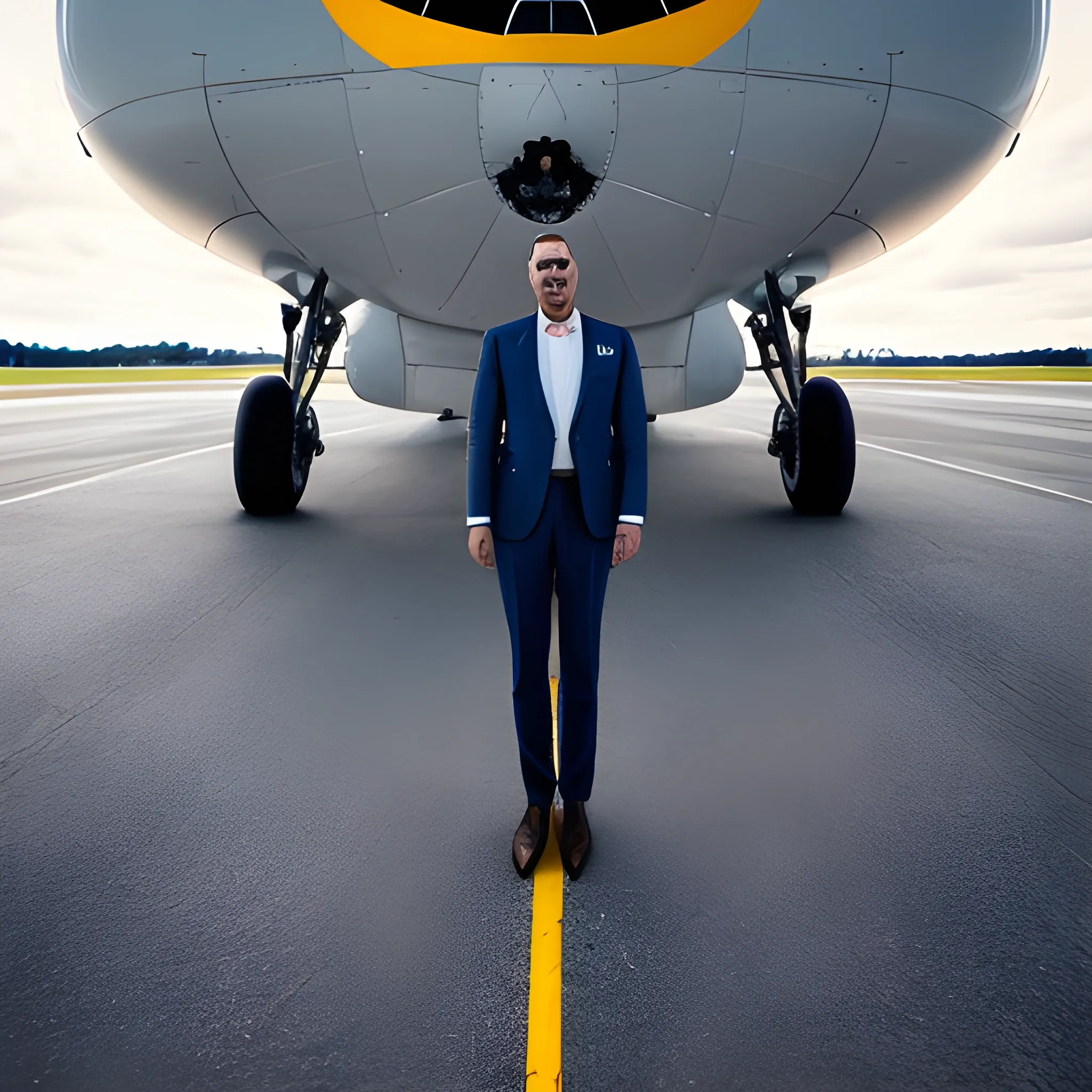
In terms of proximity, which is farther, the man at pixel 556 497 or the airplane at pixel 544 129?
the airplane at pixel 544 129

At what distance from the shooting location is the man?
6.70ft

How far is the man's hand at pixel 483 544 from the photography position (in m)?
2.08

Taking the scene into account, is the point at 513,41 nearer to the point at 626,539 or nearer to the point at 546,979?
the point at 626,539

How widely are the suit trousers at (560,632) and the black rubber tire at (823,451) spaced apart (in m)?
3.95

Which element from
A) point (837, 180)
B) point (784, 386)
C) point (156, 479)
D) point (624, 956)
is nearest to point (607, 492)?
point (624, 956)

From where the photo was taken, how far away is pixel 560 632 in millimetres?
2139

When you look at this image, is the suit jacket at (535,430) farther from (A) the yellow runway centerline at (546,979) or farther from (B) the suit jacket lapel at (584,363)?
(A) the yellow runway centerline at (546,979)

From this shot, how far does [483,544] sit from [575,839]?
78 centimetres

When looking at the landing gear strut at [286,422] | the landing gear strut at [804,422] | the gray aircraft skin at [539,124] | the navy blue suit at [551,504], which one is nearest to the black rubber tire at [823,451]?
the landing gear strut at [804,422]

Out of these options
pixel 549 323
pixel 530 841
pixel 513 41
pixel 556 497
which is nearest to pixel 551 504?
pixel 556 497

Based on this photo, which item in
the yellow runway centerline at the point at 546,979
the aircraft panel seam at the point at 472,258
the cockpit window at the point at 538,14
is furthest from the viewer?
the aircraft panel seam at the point at 472,258

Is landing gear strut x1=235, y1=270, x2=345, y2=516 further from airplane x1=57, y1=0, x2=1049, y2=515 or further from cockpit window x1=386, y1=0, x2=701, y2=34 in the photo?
cockpit window x1=386, y1=0, x2=701, y2=34

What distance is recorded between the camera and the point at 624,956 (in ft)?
5.61

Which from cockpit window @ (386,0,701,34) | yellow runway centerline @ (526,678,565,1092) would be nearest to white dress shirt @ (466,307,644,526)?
yellow runway centerline @ (526,678,565,1092)
